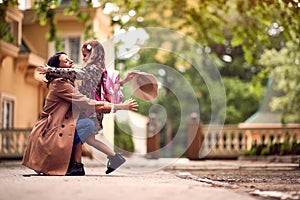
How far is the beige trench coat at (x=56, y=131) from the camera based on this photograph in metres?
10.2

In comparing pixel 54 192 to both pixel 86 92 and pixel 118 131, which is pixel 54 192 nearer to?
pixel 86 92

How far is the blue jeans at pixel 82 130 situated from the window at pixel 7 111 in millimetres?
16065

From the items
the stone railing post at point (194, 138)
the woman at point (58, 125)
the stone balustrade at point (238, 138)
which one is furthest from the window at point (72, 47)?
the woman at point (58, 125)

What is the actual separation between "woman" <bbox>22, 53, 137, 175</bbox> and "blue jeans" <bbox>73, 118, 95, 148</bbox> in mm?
73

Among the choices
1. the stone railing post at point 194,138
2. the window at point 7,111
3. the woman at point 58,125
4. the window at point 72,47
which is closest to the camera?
the woman at point 58,125

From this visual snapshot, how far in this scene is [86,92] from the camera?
10.7 metres

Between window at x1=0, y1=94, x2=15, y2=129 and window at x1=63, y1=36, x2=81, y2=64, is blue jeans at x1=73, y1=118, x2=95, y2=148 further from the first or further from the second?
window at x1=63, y1=36, x2=81, y2=64

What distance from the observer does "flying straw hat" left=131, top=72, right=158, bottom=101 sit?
36.1ft

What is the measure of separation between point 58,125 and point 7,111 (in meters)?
17.4

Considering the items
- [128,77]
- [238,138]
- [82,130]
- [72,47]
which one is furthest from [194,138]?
[82,130]

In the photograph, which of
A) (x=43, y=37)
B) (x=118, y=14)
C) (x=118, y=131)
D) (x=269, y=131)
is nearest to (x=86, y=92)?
(x=118, y=14)

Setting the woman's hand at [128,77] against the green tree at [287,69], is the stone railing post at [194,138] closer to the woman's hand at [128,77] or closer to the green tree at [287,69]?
the green tree at [287,69]

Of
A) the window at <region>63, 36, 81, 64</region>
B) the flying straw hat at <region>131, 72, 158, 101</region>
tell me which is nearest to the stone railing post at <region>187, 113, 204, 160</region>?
the window at <region>63, 36, 81, 64</region>

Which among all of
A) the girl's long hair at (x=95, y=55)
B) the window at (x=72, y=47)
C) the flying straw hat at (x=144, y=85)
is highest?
the window at (x=72, y=47)
